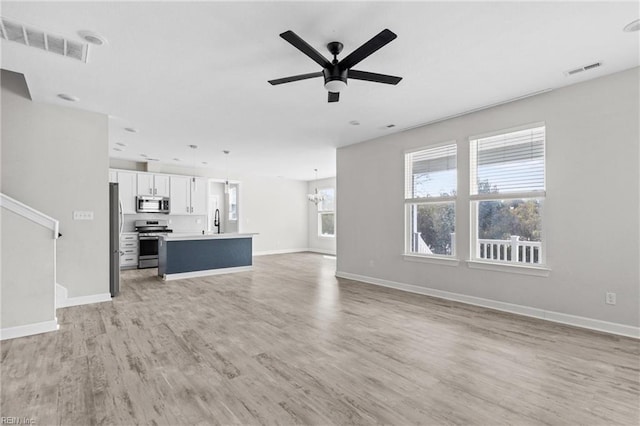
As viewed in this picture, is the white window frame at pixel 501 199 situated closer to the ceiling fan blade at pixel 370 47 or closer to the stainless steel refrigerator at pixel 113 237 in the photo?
the ceiling fan blade at pixel 370 47

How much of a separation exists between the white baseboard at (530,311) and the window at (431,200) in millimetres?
607

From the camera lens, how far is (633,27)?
8.29 feet

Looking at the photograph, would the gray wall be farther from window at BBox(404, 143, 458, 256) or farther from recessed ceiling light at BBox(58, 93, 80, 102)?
window at BBox(404, 143, 458, 256)

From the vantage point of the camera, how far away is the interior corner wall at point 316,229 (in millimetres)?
10930

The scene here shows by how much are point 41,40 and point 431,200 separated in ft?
16.3

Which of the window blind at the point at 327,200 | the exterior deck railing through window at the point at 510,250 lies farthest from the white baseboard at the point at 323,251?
the exterior deck railing through window at the point at 510,250

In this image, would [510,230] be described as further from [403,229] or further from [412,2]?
[412,2]

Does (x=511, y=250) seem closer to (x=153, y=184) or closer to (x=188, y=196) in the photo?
(x=188, y=196)

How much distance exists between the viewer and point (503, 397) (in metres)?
2.13

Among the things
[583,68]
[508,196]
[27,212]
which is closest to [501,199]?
[508,196]

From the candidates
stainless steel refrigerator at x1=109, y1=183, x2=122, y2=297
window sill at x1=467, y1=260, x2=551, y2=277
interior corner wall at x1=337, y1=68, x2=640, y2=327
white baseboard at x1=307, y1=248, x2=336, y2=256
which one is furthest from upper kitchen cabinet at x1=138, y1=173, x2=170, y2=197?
window sill at x1=467, y1=260, x2=551, y2=277

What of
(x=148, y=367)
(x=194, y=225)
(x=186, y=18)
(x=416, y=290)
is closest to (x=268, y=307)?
(x=148, y=367)

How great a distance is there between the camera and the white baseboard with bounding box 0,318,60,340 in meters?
3.16

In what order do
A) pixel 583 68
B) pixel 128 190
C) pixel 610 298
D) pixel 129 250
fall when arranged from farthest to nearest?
pixel 128 190
pixel 129 250
pixel 610 298
pixel 583 68
